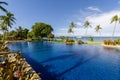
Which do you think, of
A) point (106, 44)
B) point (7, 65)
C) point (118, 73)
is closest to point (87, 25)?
point (106, 44)

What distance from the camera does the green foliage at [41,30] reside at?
9554 centimetres

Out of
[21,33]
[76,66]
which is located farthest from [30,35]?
[76,66]

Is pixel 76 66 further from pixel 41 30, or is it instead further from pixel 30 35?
pixel 30 35

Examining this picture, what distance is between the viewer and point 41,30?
9738 cm

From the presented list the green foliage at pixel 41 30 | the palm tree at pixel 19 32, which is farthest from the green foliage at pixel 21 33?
the green foliage at pixel 41 30

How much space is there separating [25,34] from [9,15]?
47290mm

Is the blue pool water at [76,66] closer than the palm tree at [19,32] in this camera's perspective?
Yes

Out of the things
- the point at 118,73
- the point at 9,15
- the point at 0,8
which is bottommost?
the point at 118,73

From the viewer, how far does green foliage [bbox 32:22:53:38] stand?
313 feet

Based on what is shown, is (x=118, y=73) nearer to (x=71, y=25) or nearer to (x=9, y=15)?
(x=9, y=15)

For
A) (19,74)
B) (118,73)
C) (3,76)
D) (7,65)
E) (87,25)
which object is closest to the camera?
(3,76)

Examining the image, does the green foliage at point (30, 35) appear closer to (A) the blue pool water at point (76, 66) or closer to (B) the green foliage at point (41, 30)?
(B) the green foliage at point (41, 30)

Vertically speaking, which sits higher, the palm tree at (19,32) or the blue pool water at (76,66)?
the palm tree at (19,32)

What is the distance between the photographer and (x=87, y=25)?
84250 millimetres
